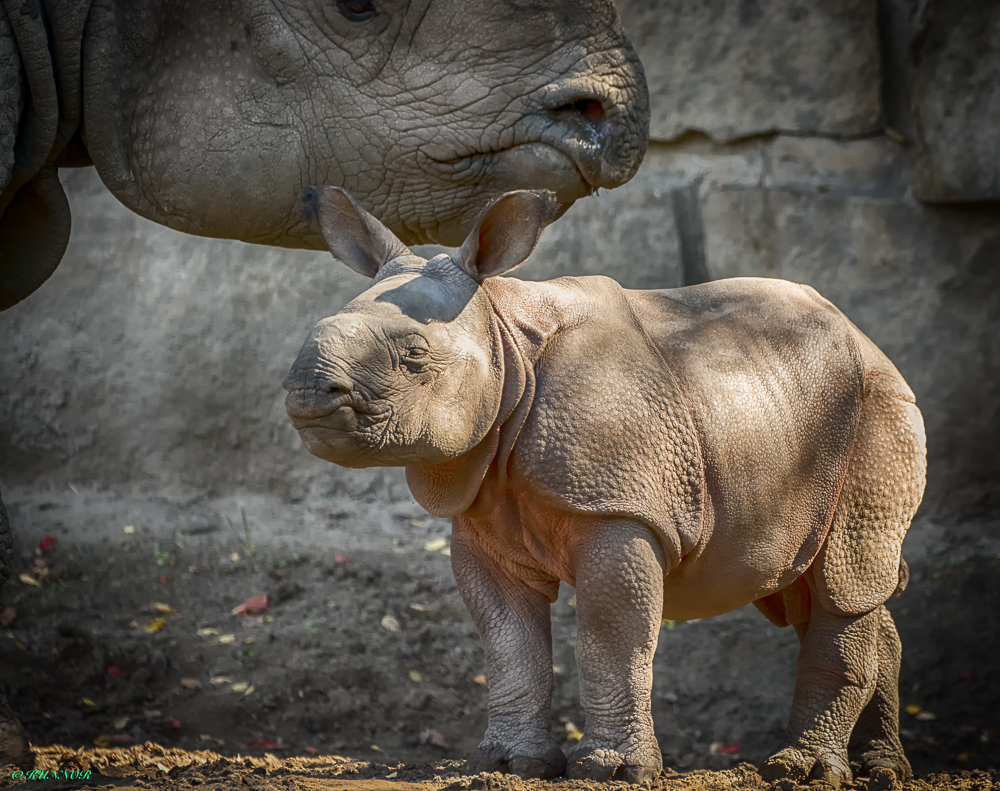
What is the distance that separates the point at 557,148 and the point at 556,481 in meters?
1.20

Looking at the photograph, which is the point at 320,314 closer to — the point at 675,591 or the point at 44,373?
the point at 44,373

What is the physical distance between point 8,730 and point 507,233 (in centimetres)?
214

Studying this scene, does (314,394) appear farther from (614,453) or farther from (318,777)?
(318,777)

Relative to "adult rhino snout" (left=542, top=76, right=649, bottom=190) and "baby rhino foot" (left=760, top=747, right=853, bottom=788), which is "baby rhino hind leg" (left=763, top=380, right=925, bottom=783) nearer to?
"baby rhino foot" (left=760, top=747, right=853, bottom=788)

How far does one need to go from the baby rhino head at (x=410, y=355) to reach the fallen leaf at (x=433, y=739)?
206 centimetres

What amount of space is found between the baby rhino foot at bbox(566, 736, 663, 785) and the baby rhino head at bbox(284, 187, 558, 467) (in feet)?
2.62

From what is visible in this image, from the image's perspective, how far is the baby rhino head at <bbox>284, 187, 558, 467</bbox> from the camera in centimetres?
249

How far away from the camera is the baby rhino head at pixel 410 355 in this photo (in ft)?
8.16

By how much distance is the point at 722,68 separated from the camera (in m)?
6.23

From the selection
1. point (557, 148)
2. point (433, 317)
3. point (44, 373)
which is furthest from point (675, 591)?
point (44, 373)

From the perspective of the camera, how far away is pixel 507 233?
9.32 feet

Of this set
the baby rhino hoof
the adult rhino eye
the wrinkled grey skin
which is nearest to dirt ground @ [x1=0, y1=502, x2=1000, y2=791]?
the baby rhino hoof

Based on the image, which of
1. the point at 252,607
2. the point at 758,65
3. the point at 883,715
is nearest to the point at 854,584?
the point at 883,715

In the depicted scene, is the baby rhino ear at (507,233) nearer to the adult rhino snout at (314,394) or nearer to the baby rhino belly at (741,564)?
the adult rhino snout at (314,394)
